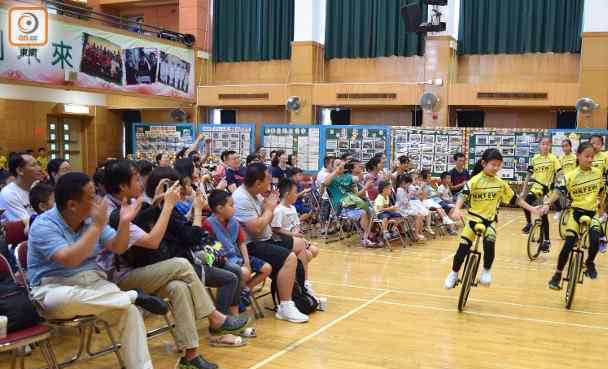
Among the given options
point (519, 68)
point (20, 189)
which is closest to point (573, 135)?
point (519, 68)

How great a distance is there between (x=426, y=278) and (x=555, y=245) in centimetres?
326

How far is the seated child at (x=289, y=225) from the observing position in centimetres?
512

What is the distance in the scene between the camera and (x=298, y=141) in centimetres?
1462

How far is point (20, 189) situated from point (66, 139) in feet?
40.8

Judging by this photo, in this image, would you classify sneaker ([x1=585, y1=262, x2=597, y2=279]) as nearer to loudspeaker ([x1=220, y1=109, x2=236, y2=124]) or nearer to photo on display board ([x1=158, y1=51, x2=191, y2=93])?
photo on display board ([x1=158, y1=51, x2=191, y2=93])

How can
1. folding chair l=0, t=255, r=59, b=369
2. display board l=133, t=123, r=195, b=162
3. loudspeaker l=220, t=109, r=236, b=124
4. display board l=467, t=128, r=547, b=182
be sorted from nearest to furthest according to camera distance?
1. folding chair l=0, t=255, r=59, b=369
2. display board l=467, t=128, r=547, b=182
3. display board l=133, t=123, r=195, b=162
4. loudspeaker l=220, t=109, r=236, b=124

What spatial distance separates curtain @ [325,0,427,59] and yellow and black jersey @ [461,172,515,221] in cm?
1062

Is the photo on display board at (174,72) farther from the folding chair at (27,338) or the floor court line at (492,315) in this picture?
the folding chair at (27,338)

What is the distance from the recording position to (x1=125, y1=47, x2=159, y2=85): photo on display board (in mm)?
13984

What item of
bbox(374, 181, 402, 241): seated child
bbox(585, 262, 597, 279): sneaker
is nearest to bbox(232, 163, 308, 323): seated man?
bbox(585, 262, 597, 279): sneaker

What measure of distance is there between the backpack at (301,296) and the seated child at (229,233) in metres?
0.40

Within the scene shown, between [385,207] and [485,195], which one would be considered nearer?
[485,195]

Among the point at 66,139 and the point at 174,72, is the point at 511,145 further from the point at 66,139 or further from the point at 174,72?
the point at 66,139

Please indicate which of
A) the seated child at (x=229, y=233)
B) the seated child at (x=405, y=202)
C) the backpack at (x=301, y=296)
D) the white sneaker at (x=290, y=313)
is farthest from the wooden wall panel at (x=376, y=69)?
the seated child at (x=229, y=233)
